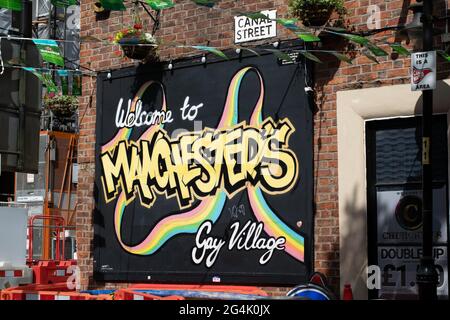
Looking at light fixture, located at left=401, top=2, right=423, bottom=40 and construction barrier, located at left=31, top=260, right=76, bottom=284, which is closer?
light fixture, located at left=401, top=2, right=423, bottom=40

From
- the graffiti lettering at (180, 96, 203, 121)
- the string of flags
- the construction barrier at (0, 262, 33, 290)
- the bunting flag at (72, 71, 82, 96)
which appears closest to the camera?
the string of flags

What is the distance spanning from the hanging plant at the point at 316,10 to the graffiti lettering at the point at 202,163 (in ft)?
5.32

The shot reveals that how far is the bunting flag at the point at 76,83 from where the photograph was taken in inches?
602

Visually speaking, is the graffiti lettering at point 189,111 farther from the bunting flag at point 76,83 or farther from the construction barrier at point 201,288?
the construction barrier at point 201,288

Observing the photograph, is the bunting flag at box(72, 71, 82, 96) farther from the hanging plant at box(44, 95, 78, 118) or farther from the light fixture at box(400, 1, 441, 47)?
the light fixture at box(400, 1, 441, 47)

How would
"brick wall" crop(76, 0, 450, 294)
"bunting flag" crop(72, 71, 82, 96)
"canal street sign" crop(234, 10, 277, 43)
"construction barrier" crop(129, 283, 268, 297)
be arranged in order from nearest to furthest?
"brick wall" crop(76, 0, 450, 294) < "construction barrier" crop(129, 283, 268, 297) < "canal street sign" crop(234, 10, 277, 43) < "bunting flag" crop(72, 71, 82, 96)

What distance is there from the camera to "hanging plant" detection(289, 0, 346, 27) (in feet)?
39.8

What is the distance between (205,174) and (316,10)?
3.29 meters

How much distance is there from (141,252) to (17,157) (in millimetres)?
2646

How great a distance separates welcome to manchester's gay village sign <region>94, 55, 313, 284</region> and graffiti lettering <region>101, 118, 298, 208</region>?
2 cm

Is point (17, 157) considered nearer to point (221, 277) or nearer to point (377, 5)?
point (221, 277)

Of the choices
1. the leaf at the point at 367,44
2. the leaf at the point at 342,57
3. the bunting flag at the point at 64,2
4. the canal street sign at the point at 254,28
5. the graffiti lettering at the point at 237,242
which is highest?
the canal street sign at the point at 254,28

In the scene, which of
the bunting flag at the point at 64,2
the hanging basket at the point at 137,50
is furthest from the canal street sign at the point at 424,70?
the hanging basket at the point at 137,50

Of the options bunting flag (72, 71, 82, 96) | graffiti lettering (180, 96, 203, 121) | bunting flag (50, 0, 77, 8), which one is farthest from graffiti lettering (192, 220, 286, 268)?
bunting flag (50, 0, 77, 8)
